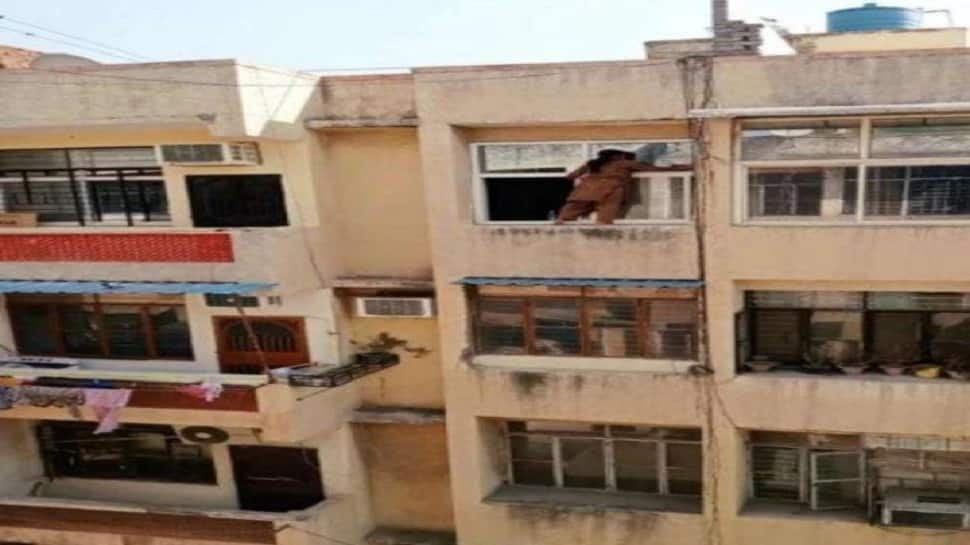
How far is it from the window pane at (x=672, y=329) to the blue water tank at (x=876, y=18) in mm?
7475

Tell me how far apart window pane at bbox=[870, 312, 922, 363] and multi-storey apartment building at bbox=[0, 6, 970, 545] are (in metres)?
0.03

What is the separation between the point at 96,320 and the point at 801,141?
9.19 metres

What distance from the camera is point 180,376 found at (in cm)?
992

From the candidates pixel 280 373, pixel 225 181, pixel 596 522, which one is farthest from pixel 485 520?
pixel 225 181

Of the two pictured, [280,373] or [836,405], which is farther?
[280,373]

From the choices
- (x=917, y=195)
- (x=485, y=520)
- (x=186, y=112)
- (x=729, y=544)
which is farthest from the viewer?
(x=485, y=520)

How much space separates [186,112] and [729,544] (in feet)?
26.2

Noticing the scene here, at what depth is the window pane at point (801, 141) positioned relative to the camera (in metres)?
8.12

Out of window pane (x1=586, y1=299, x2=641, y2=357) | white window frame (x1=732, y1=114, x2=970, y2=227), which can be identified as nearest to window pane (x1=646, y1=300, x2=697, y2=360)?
window pane (x1=586, y1=299, x2=641, y2=357)

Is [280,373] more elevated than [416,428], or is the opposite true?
[280,373]

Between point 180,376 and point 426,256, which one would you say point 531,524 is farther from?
point 180,376

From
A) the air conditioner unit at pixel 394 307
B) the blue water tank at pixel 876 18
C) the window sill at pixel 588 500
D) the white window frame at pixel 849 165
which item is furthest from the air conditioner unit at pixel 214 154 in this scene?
the blue water tank at pixel 876 18

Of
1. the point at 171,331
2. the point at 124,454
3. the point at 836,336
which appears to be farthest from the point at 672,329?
the point at 124,454

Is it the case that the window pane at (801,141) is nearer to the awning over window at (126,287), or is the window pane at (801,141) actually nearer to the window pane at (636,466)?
the window pane at (636,466)
